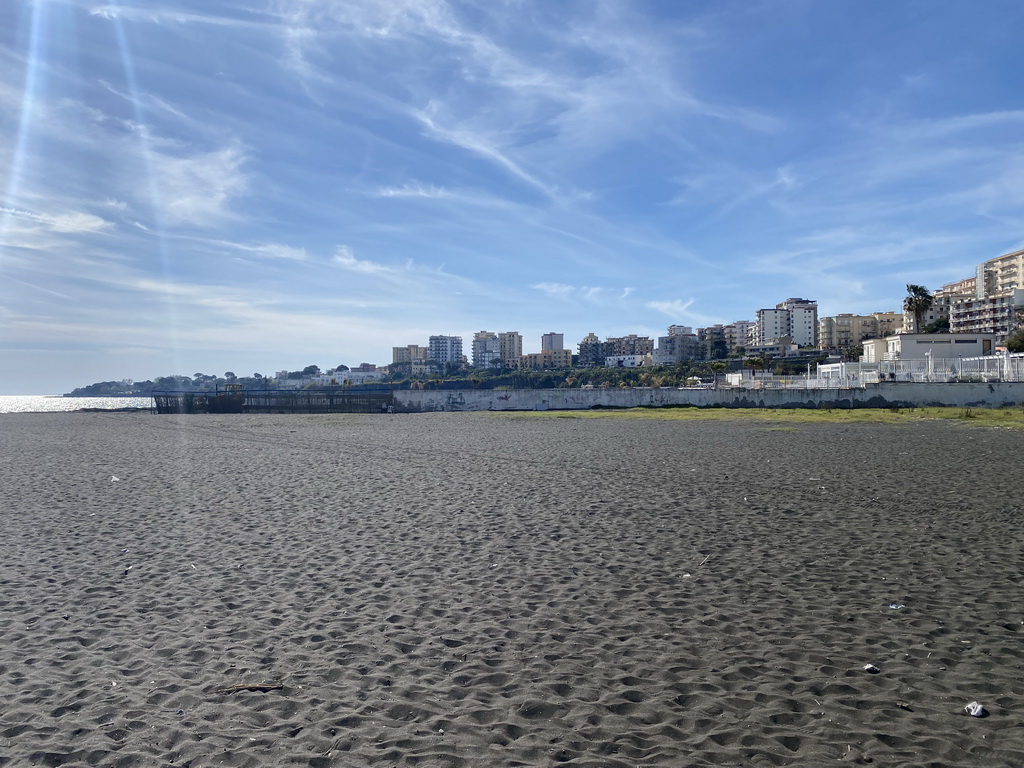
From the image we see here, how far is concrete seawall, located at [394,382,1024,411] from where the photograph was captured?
46688mm

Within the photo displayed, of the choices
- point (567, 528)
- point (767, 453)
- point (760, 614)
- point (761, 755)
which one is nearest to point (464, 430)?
point (767, 453)

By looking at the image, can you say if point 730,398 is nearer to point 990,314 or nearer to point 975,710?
point 975,710

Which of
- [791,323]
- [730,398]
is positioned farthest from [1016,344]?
[791,323]

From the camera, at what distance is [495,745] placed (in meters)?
4.56

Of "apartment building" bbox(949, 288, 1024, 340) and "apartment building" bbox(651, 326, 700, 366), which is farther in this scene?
"apartment building" bbox(651, 326, 700, 366)

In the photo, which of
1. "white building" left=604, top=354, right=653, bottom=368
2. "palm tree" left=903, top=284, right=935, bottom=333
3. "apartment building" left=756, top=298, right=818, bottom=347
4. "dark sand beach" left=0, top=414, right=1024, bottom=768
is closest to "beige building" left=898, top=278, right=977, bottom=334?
"apartment building" left=756, top=298, right=818, bottom=347

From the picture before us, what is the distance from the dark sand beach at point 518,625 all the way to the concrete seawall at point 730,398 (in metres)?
37.5

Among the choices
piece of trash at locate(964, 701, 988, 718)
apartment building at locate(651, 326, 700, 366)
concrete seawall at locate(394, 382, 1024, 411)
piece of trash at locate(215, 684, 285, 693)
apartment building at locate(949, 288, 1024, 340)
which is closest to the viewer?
piece of trash at locate(964, 701, 988, 718)

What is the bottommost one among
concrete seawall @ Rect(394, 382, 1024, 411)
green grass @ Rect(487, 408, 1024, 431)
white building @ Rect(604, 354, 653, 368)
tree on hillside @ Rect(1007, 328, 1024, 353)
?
green grass @ Rect(487, 408, 1024, 431)

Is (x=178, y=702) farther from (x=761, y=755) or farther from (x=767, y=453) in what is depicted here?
(x=767, y=453)

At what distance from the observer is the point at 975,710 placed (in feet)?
15.9

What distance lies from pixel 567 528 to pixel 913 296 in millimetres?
95297

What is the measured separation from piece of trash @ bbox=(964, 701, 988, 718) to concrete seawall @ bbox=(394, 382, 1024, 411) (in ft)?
160

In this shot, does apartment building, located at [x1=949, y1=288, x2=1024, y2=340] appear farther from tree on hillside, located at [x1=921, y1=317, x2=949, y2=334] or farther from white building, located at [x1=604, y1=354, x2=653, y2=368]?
white building, located at [x1=604, y1=354, x2=653, y2=368]
